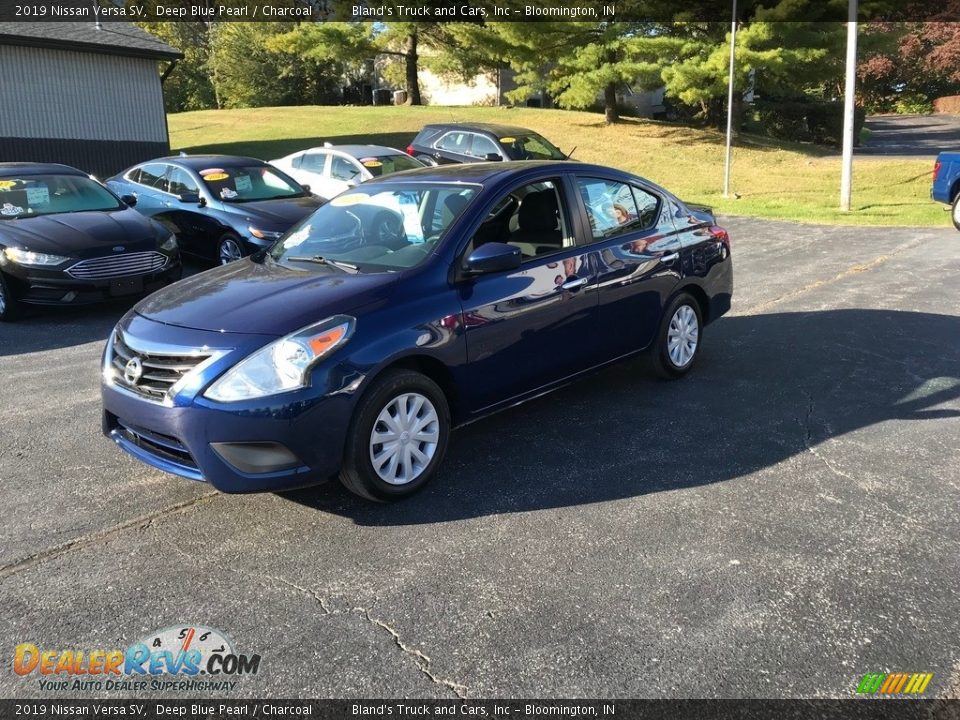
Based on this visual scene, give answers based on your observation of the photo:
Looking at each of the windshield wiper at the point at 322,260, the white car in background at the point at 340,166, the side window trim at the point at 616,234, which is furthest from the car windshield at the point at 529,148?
the windshield wiper at the point at 322,260

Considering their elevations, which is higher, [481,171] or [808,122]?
[808,122]

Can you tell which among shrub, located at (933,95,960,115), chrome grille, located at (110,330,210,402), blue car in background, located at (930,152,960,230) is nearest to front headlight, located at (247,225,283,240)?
chrome grille, located at (110,330,210,402)

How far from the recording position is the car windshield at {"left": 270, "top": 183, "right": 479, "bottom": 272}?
451 centimetres

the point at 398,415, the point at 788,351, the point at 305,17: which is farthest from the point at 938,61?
the point at 398,415

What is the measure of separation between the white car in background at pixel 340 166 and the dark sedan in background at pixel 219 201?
2149mm

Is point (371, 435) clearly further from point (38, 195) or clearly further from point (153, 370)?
point (38, 195)

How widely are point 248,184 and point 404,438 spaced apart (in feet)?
25.2

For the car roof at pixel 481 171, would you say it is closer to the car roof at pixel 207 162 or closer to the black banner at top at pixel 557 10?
the car roof at pixel 207 162

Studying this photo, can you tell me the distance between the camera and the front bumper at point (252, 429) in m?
3.59

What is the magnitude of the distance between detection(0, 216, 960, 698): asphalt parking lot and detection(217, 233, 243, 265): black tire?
4.18 m

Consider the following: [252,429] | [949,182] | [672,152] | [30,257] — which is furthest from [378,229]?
[672,152]

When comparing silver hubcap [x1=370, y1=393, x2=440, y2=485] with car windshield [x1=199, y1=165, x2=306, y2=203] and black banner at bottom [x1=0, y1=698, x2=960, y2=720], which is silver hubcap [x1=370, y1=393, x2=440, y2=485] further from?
car windshield [x1=199, y1=165, x2=306, y2=203]

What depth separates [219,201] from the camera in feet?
33.3

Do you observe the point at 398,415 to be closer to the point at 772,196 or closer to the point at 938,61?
the point at 772,196
